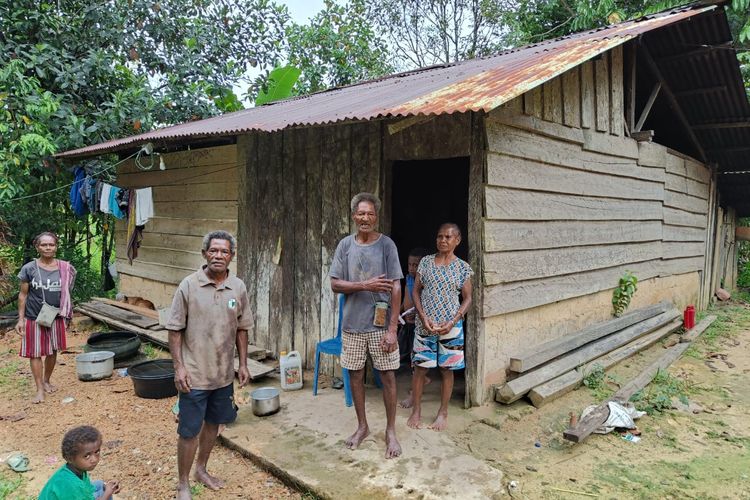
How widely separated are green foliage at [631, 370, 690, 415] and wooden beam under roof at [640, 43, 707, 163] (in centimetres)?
389

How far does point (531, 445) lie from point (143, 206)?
6046 mm

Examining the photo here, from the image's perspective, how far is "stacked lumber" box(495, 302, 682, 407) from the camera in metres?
4.61

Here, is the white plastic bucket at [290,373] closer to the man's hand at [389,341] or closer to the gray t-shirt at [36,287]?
the man's hand at [389,341]

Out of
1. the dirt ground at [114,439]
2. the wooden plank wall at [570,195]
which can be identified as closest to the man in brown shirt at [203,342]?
the dirt ground at [114,439]

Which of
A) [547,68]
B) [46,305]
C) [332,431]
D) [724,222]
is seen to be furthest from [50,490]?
[724,222]

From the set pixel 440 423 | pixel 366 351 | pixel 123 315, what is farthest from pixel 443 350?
pixel 123 315

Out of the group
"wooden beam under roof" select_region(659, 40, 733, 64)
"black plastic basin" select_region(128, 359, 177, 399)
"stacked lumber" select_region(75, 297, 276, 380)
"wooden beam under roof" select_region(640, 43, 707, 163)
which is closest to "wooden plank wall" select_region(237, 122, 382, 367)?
"stacked lumber" select_region(75, 297, 276, 380)

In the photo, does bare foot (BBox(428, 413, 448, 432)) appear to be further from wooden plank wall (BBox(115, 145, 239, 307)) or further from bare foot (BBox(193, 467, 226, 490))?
wooden plank wall (BBox(115, 145, 239, 307))

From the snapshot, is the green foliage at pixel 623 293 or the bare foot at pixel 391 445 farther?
the green foliage at pixel 623 293

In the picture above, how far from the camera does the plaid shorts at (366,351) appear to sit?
142 inches

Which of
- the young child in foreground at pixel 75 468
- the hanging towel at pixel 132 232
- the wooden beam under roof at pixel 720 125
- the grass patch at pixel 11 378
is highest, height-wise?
the wooden beam under roof at pixel 720 125

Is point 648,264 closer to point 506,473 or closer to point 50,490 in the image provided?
point 506,473

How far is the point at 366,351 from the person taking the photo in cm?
368

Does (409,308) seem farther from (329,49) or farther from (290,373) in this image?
(329,49)
